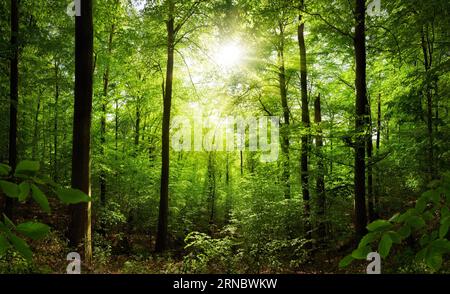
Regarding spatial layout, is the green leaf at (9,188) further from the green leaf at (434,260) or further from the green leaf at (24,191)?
the green leaf at (434,260)

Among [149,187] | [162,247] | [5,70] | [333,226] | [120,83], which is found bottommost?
[162,247]

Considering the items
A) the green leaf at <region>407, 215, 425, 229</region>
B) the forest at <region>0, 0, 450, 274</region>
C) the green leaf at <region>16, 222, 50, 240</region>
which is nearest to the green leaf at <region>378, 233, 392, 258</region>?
the forest at <region>0, 0, 450, 274</region>

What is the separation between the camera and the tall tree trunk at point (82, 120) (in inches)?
293

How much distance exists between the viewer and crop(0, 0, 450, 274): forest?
24.8 ft

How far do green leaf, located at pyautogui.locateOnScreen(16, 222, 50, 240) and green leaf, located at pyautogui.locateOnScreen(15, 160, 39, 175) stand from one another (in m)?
0.16

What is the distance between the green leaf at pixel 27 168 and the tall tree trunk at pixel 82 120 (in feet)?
22.2

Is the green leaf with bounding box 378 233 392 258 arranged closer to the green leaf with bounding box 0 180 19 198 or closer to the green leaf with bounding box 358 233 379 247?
the green leaf with bounding box 358 233 379 247
